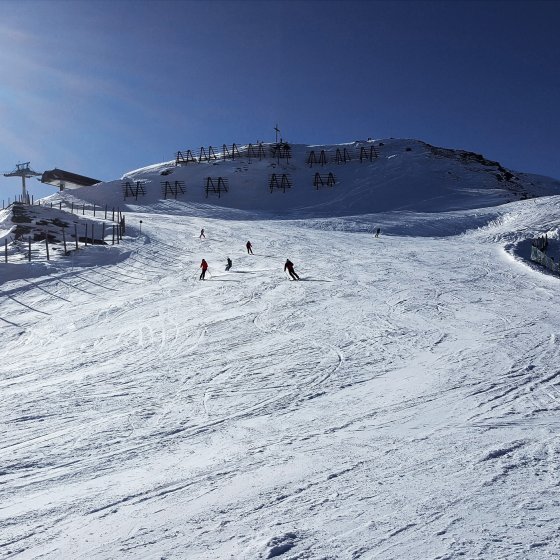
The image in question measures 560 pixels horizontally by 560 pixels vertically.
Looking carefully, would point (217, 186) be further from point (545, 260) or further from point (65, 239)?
point (545, 260)

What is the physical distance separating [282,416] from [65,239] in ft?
91.0

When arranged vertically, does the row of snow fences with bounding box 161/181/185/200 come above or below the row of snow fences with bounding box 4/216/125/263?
above

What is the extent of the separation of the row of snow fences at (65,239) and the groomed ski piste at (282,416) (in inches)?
192

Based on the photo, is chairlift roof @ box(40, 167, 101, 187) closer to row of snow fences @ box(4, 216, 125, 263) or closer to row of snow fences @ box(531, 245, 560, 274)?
row of snow fences @ box(4, 216, 125, 263)

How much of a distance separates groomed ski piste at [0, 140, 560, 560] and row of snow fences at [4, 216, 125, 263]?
4.88 m

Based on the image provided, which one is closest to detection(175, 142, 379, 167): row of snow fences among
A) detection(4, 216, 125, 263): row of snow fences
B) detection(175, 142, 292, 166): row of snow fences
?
detection(175, 142, 292, 166): row of snow fences

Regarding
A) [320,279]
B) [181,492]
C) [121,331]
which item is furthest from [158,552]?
[320,279]

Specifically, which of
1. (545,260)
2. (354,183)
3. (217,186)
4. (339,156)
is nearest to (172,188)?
(217,186)

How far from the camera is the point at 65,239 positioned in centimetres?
3231

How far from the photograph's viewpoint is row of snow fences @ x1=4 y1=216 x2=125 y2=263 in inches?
1111

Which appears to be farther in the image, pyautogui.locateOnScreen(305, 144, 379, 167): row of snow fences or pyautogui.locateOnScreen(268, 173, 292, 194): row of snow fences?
pyautogui.locateOnScreen(305, 144, 379, 167): row of snow fences

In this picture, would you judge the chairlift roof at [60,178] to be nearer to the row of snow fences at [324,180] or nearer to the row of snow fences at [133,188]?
Result: the row of snow fences at [133,188]

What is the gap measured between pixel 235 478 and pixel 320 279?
16738 mm

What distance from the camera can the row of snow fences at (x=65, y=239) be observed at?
2822 cm
